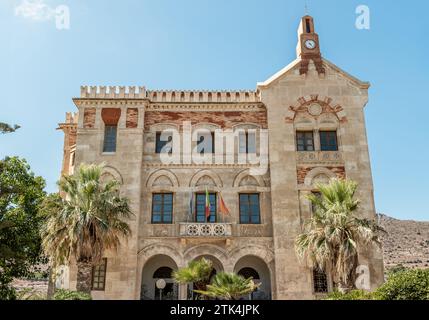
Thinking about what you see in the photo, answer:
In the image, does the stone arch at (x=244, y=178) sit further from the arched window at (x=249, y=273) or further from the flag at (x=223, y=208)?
the arched window at (x=249, y=273)

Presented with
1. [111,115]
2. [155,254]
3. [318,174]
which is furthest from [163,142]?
[318,174]

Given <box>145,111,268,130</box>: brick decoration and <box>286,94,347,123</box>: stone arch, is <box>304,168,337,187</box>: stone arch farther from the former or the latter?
<box>145,111,268,130</box>: brick decoration

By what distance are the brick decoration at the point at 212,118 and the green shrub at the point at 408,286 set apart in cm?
1372

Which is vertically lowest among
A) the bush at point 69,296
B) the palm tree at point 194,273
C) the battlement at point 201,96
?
the bush at point 69,296

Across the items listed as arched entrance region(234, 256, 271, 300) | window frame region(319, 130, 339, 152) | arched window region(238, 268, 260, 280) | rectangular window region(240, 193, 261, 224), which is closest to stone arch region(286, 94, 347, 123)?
window frame region(319, 130, 339, 152)

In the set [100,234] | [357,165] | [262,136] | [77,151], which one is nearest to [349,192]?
[357,165]

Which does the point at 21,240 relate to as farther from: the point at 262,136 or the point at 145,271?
the point at 262,136

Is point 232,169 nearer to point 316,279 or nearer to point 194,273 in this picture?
point 316,279

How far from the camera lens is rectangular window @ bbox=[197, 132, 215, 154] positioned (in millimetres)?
26469

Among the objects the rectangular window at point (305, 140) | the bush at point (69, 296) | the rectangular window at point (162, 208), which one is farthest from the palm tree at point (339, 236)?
the bush at point (69, 296)

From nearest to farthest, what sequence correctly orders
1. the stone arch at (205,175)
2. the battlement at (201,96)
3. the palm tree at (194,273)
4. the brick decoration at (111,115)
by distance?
1. the palm tree at (194,273)
2. the stone arch at (205,175)
3. the brick decoration at (111,115)
4. the battlement at (201,96)

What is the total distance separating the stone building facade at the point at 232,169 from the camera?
24.0 metres

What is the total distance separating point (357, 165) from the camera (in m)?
25.7
